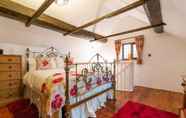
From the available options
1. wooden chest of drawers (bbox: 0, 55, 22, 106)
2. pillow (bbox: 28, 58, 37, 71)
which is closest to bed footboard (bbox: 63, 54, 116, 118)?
wooden chest of drawers (bbox: 0, 55, 22, 106)

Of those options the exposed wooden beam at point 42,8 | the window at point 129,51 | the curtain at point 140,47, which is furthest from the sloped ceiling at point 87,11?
the window at point 129,51

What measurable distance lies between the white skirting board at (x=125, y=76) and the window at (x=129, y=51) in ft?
3.05

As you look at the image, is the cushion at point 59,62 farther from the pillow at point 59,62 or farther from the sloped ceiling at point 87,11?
the sloped ceiling at point 87,11

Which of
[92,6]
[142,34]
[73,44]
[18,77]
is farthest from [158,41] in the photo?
[18,77]

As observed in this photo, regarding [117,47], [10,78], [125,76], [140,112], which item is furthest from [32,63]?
[117,47]

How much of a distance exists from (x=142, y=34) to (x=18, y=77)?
15.4 feet

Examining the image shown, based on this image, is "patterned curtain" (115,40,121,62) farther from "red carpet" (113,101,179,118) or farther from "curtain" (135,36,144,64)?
"red carpet" (113,101,179,118)

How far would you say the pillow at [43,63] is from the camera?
371 centimetres

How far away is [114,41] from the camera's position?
5641 millimetres

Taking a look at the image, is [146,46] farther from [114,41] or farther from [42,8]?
[42,8]

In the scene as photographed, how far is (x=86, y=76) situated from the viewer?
7.56ft

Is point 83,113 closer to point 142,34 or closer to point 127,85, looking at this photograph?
point 127,85

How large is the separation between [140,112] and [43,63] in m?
3.10

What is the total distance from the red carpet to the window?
8.73 feet
